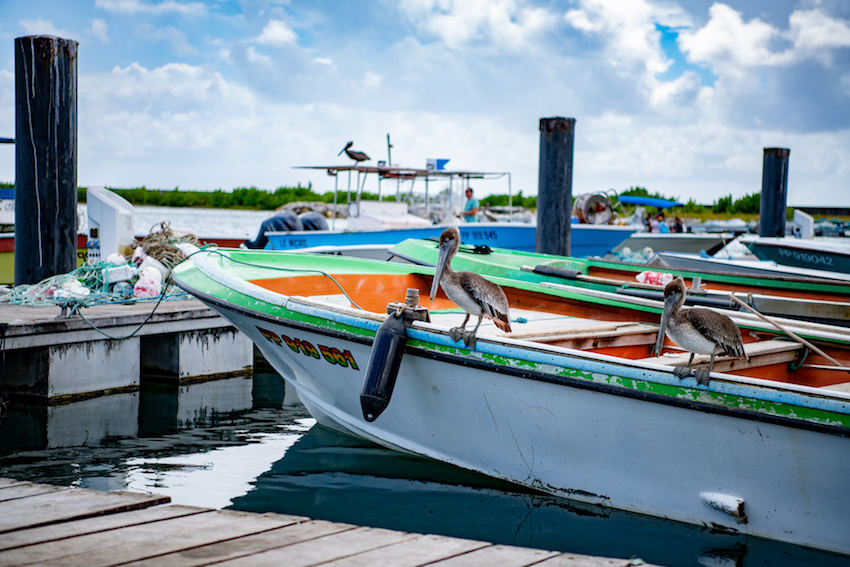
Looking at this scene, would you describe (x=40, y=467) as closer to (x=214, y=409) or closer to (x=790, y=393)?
(x=214, y=409)

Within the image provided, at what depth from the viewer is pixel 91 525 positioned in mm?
2615

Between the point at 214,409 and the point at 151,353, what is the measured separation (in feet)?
4.35

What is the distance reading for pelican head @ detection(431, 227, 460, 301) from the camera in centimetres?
407

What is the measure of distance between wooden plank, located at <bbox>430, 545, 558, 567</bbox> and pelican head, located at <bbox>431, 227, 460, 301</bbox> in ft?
5.80

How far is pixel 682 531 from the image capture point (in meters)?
4.00

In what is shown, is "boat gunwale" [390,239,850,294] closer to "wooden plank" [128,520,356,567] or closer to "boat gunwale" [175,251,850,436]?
"boat gunwale" [175,251,850,436]

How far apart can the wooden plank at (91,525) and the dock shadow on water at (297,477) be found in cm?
171

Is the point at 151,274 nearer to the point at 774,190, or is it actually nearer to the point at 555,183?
the point at 555,183

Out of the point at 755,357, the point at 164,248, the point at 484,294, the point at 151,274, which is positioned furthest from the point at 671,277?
the point at 164,248

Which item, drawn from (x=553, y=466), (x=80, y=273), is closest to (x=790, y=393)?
(x=553, y=466)

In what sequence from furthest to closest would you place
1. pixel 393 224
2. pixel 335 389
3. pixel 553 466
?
pixel 393 224, pixel 335 389, pixel 553 466

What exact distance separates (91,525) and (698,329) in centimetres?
268

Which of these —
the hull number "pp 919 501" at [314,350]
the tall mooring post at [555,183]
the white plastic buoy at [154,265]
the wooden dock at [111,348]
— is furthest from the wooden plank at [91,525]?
the tall mooring post at [555,183]

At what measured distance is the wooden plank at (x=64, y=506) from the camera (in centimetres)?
263
